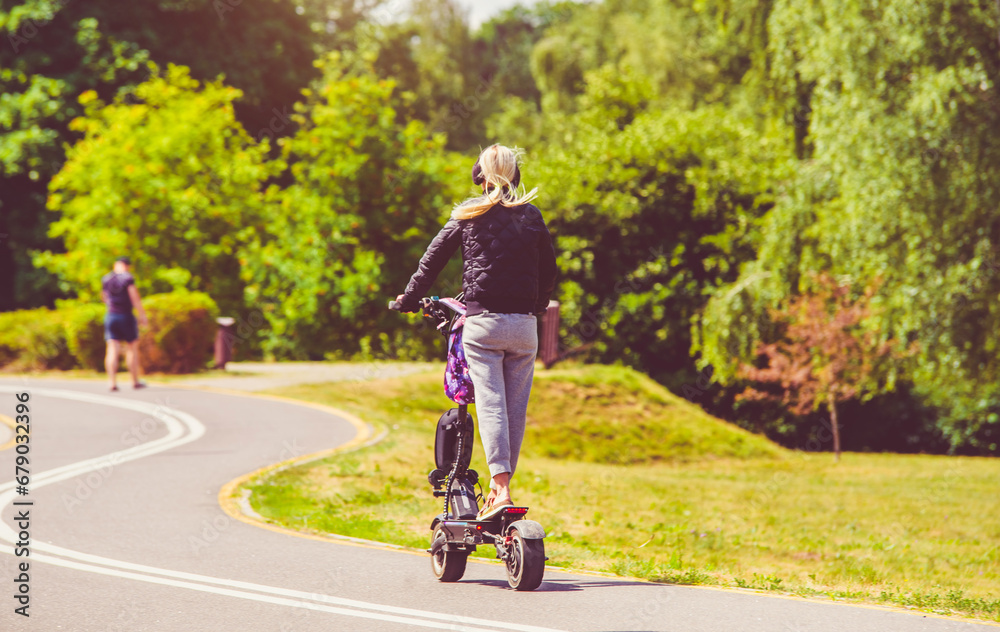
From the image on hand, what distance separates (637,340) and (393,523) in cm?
2047

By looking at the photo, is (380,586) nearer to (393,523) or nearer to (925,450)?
(393,523)

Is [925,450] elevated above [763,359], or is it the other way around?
[763,359]

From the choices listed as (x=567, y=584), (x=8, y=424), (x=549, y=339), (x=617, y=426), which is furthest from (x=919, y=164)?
(x=8, y=424)

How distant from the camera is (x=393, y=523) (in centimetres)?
786

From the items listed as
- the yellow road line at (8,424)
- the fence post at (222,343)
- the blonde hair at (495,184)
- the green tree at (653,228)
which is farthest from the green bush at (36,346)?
the blonde hair at (495,184)

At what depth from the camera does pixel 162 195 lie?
25.5 metres

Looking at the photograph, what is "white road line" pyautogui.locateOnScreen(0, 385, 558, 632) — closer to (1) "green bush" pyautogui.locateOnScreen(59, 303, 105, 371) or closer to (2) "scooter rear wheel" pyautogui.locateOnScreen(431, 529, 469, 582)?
(2) "scooter rear wheel" pyautogui.locateOnScreen(431, 529, 469, 582)

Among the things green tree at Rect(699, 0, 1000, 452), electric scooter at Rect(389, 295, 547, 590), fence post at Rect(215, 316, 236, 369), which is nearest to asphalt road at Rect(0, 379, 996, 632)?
electric scooter at Rect(389, 295, 547, 590)

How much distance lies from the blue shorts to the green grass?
2.54 metres

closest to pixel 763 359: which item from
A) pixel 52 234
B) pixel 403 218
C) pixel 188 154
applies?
pixel 403 218

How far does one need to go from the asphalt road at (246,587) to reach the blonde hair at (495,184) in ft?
6.37

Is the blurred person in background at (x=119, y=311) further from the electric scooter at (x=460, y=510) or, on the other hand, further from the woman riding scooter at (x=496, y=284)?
the woman riding scooter at (x=496, y=284)

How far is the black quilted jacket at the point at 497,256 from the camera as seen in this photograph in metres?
5.25

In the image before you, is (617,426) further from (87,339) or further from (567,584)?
(567,584)
